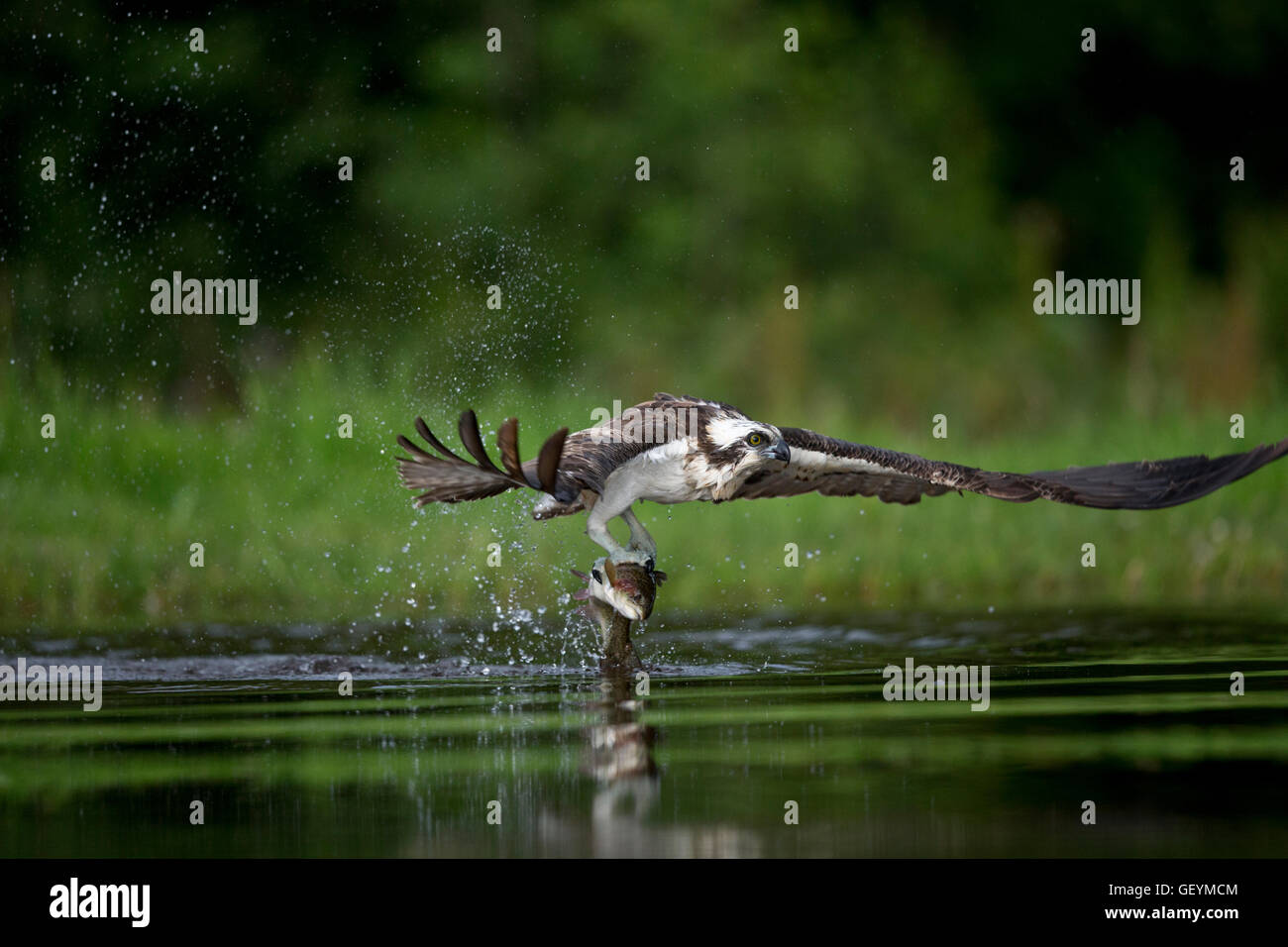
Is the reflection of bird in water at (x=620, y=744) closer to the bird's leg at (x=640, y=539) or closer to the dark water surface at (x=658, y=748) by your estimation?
the dark water surface at (x=658, y=748)

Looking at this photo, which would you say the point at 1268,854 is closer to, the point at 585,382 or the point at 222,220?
the point at 585,382

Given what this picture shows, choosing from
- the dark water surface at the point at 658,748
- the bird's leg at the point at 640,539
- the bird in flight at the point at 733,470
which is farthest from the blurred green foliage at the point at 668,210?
the bird's leg at the point at 640,539

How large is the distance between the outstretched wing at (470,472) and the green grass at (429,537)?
3.84m

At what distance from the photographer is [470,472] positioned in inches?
360

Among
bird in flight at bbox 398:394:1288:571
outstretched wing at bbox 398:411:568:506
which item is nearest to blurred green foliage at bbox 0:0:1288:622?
bird in flight at bbox 398:394:1288:571

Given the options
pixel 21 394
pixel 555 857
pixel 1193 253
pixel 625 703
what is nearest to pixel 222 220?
pixel 21 394

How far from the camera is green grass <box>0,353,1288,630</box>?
1380 cm

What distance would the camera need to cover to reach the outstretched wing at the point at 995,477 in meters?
10.2

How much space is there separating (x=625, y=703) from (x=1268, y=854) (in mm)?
3898

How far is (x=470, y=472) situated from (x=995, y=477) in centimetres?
297

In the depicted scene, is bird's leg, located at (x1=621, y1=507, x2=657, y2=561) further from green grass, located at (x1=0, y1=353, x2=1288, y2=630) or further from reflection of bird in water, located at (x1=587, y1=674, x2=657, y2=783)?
green grass, located at (x1=0, y1=353, x2=1288, y2=630)

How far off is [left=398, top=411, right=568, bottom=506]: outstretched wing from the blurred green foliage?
291 inches

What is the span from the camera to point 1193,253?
86.2 feet

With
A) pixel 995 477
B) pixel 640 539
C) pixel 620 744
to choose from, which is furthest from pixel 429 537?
pixel 620 744
